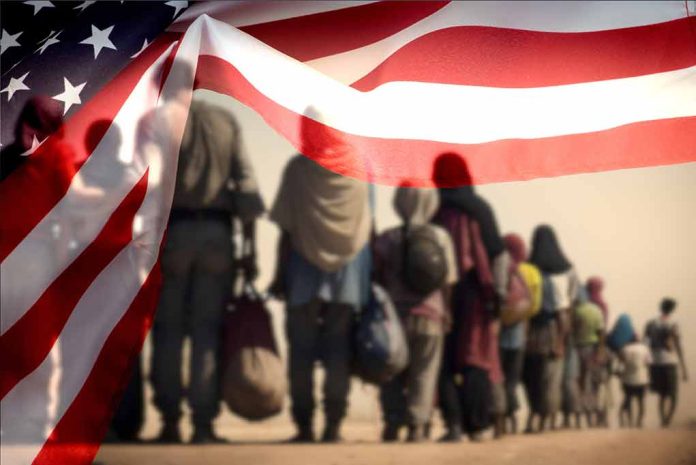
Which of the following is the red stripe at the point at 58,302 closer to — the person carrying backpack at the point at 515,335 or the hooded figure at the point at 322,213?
the hooded figure at the point at 322,213

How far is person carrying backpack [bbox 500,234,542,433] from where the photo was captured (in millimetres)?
5590

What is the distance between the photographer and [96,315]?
3.20 m

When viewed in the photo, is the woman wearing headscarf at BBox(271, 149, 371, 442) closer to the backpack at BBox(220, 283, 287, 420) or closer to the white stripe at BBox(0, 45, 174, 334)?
the backpack at BBox(220, 283, 287, 420)

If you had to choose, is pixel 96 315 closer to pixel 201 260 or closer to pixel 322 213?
pixel 201 260

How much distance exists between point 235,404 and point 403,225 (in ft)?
3.58

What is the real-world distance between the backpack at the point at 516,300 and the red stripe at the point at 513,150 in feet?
6.52

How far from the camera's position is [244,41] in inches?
138

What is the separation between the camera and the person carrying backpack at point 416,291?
5.05 meters

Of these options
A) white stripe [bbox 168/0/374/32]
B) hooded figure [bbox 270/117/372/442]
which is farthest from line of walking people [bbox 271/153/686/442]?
white stripe [bbox 168/0/374/32]

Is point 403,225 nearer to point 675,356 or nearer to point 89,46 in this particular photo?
point 89,46

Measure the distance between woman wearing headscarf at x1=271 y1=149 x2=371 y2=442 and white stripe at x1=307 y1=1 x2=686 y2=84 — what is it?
4.35ft

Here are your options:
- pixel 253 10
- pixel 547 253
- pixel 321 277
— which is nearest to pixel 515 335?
pixel 547 253

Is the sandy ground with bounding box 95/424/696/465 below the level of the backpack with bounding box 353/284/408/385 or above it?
below

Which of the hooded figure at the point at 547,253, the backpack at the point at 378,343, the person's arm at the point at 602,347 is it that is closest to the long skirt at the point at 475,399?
the backpack at the point at 378,343
